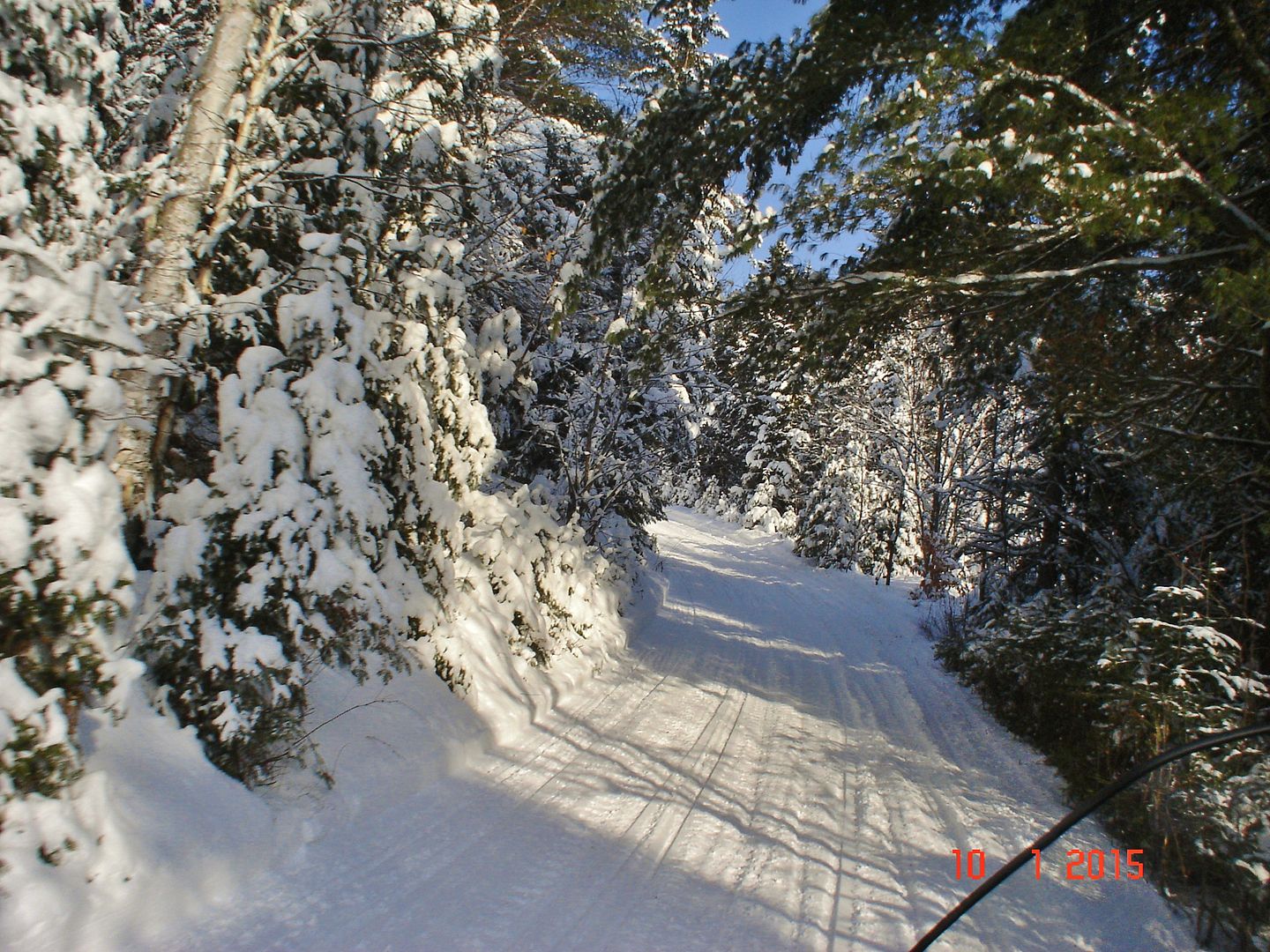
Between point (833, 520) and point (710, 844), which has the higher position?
point (833, 520)

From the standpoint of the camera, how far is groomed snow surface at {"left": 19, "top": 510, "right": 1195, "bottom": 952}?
3252mm

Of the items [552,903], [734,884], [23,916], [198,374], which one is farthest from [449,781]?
[198,374]

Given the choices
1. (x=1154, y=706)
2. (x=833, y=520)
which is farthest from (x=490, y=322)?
(x=833, y=520)

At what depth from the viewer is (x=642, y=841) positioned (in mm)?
4430

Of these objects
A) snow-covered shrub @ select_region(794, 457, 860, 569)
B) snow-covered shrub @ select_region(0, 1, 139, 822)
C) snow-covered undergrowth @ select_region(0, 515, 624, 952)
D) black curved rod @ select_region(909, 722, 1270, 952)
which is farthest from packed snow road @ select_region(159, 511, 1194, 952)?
snow-covered shrub @ select_region(794, 457, 860, 569)

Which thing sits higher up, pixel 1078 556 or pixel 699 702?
pixel 1078 556

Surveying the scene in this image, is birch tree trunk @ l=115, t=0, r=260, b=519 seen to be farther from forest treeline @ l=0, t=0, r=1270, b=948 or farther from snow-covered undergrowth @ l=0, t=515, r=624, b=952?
snow-covered undergrowth @ l=0, t=515, r=624, b=952

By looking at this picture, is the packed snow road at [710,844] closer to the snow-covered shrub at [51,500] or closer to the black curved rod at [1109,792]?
the black curved rod at [1109,792]

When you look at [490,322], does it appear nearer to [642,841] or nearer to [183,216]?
[183,216]

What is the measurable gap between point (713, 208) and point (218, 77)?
4241 mm

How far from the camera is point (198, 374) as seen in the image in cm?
456

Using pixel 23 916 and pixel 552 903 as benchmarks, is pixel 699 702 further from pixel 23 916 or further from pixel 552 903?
pixel 23 916

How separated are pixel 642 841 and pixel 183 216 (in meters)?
4.37

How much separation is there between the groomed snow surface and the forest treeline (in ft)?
1.39
